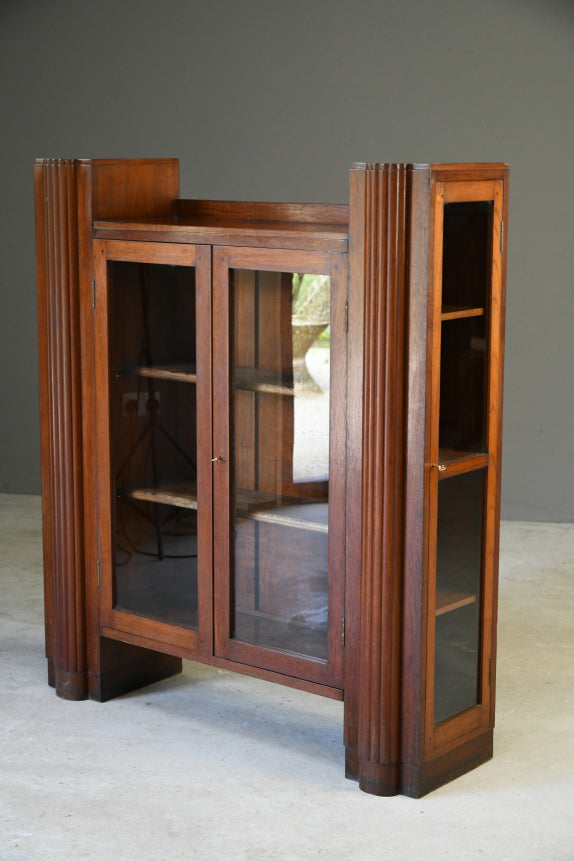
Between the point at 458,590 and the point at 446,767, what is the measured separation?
513 millimetres

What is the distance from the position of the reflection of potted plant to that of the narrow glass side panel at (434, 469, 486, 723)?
524 millimetres

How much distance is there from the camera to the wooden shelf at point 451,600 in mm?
3320

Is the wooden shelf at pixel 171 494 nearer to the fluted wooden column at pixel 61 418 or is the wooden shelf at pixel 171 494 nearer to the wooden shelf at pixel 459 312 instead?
the fluted wooden column at pixel 61 418

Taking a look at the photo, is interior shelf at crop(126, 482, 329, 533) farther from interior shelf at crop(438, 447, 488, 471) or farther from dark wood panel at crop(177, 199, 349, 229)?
dark wood panel at crop(177, 199, 349, 229)

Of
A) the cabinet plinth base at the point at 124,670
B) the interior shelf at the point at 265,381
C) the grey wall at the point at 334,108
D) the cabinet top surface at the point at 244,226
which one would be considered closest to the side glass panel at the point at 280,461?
the interior shelf at the point at 265,381

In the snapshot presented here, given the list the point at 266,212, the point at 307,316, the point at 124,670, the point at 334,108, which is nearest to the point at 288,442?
the point at 307,316

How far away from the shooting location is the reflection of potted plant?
3.28m

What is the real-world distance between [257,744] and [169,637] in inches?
17.2

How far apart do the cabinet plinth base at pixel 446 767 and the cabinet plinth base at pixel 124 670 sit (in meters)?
1.15

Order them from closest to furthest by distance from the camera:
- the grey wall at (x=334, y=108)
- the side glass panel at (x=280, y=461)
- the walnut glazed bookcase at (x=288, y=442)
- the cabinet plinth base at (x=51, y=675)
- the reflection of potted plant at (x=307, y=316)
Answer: the walnut glazed bookcase at (x=288, y=442) < the reflection of potted plant at (x=307, y=316) < the side glass panel at (x=280, y=461) < the cabinet plinth base at (x=51, y=675) < the grey wall at (x=334, y=108)

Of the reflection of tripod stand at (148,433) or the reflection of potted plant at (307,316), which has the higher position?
the reflection of potted plant at (307,316)

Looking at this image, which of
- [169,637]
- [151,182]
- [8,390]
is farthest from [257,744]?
[8,390]

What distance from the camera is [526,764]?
3514mm

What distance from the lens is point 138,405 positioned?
12.5 feet
